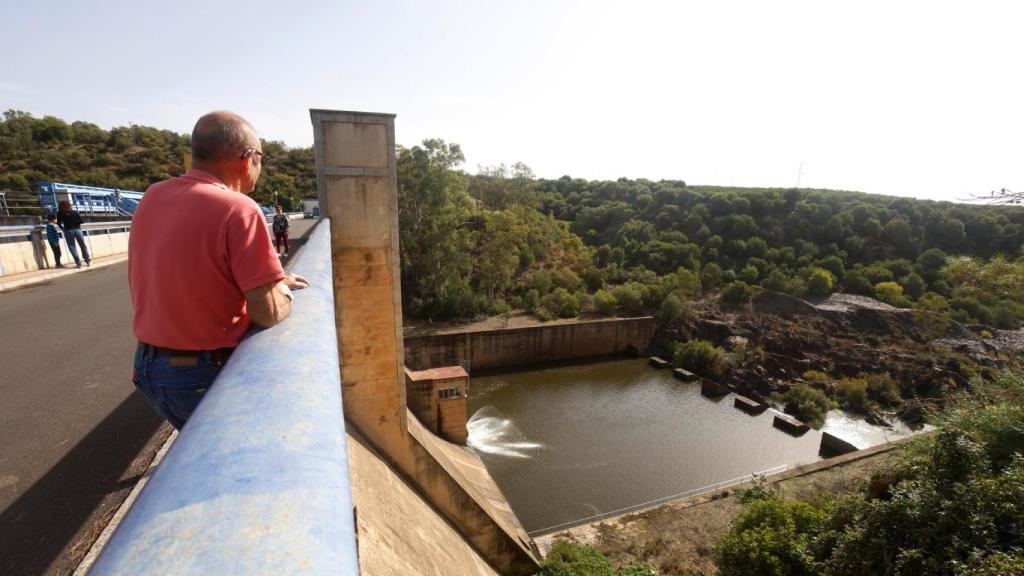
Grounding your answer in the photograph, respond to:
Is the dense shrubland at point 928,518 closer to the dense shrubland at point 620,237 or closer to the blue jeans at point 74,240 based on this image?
→ the blue jeans at point 74,240

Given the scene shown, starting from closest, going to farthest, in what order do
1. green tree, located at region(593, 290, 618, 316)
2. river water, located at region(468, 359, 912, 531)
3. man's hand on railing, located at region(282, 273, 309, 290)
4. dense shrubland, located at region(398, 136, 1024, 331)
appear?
man's hand on railing, located at region(282, 273, 309, 290)
river water, located at region(468, 359, 912, 531)
dense shrubland, located at region(398, 136, 1024, 331)
green tree, located at region(593, 290, 618, 316)

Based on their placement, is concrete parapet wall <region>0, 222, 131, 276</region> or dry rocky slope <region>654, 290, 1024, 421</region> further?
dry rocky slope <region>654, 290, 1024, 421</region>

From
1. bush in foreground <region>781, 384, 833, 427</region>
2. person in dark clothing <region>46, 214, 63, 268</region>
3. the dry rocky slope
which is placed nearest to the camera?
person in dark clothing <region>46, 214, 63, 268</region>

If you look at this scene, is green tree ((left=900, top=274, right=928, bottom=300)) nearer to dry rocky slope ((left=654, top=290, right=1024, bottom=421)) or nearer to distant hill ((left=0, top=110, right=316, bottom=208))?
dry rocky slope ((left=654, top=290, right=1024, bottom=421))

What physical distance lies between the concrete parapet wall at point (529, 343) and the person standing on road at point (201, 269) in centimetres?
1875

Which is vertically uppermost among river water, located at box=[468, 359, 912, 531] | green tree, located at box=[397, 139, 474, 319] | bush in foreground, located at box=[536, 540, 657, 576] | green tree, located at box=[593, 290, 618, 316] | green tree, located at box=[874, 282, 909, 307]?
green tree, located at box=[397, 139, 474, 319]

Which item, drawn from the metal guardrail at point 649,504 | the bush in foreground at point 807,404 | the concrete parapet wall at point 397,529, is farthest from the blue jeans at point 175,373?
the bush in foreground at point 807,404

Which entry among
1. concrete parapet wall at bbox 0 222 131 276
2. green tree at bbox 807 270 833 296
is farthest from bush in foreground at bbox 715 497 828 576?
green tree at bbox 807 270 833 296

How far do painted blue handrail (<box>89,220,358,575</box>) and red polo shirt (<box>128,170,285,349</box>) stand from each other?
0.76 meters

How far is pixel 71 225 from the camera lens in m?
9.93

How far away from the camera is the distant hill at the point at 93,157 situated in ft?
122

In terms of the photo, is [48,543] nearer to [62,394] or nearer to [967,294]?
[62,394]

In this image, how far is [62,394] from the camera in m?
4.07

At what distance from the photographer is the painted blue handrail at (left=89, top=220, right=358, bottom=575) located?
55 centimetres
